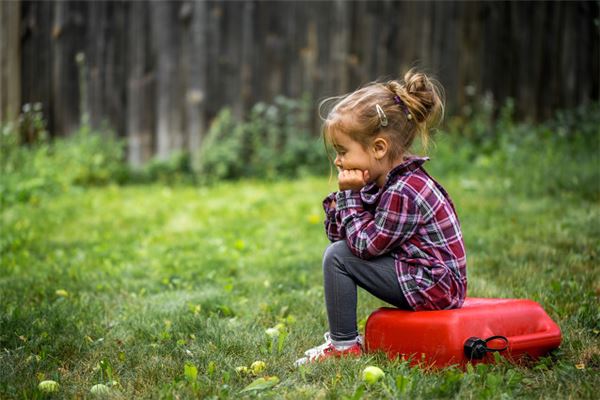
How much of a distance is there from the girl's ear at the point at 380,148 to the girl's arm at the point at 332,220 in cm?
26

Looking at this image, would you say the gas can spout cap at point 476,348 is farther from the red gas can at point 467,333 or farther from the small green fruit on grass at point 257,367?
the small green fruit on grass at point 257,367

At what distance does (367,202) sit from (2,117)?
22.4ft

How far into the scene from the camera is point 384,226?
275 cm

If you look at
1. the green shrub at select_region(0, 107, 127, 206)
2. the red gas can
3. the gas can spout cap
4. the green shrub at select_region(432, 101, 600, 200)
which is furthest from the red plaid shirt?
the green shrub at select_region(0, 107, 127, 206)

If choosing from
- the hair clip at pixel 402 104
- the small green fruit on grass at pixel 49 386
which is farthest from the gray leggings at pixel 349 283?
the small green fruit on grass at pixel 49 386

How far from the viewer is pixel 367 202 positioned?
2863 mm

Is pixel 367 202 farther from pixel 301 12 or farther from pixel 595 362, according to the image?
pixel 301 12

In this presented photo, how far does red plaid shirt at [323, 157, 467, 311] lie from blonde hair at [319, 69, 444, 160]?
0.12m

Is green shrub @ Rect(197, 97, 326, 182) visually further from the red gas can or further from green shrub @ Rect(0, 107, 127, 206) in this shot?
the red gas can

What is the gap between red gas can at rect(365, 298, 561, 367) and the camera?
2658 mm

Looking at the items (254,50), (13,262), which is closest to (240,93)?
(254,50)

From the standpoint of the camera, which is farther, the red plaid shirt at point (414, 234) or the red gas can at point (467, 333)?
the red plaid shirt at point (414, 234)

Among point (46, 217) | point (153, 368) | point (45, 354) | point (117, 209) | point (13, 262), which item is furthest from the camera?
point (117, 209)

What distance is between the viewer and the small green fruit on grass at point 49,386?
2510mm
